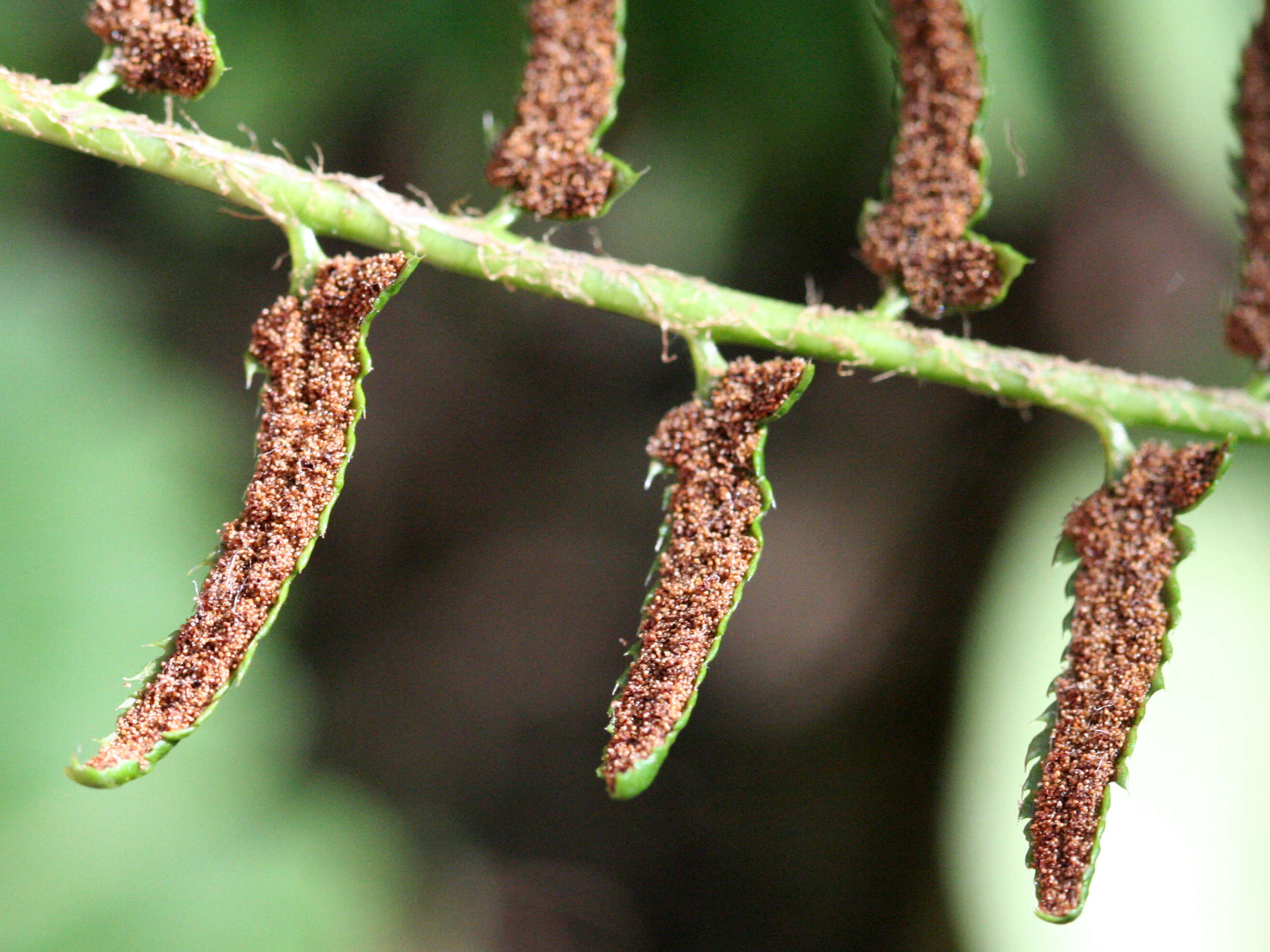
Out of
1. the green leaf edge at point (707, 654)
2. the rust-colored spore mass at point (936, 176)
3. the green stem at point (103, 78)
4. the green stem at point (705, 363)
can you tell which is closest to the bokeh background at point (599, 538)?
the green leaf edge at point (707, 654)

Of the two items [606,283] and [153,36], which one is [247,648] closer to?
[606,283]

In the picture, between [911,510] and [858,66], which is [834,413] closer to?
[911,510]

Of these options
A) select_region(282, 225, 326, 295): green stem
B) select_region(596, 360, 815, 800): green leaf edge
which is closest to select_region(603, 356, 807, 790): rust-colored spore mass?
select_region(596, 360, 815, 800): green leaf edge

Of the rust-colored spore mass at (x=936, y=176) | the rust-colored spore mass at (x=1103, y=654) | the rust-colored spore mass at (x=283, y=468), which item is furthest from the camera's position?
the rust-colored spore mass at (x=936, y=176)

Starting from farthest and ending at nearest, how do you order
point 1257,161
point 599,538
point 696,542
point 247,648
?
point 599,538, point 1257,161, point 696,542, point 247,648

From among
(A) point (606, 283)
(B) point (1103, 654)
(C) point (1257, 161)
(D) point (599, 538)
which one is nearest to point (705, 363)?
(A) point (606, 283)

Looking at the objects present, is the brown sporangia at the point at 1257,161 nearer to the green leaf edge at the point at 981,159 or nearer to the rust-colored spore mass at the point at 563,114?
the green leaf edge at the point at 981,159

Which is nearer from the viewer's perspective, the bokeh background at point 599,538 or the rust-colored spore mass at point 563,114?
the rust-colored spore mass at point 563,114

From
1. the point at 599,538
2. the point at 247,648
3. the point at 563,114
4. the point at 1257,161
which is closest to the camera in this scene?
the point at 247,648
